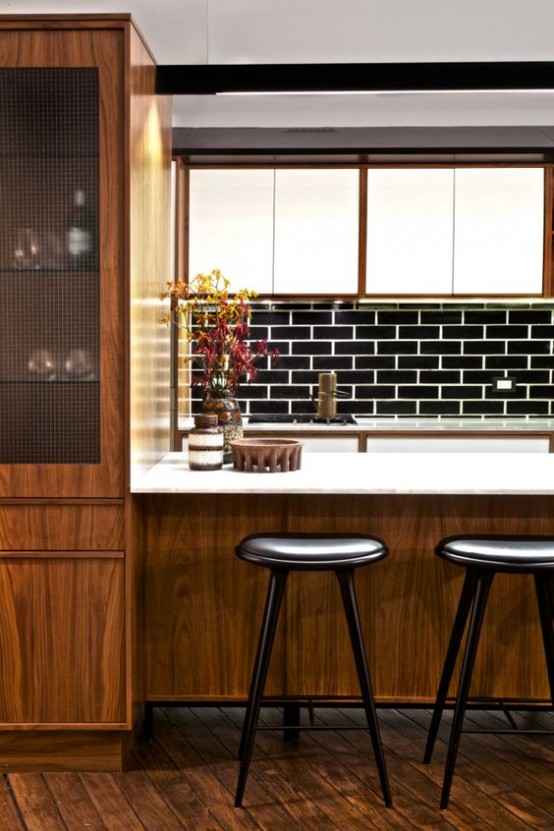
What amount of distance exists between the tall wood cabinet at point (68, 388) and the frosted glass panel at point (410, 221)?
8.60ft

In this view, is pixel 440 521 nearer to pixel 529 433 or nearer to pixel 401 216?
pixel 529 433

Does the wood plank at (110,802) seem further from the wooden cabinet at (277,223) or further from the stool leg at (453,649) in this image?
the wooden cabinet at (277,223)

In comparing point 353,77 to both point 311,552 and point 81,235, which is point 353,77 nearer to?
point 81,235

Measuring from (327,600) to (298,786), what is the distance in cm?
62

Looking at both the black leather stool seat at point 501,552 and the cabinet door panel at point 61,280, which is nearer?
the black leather stool seat at point 501,552

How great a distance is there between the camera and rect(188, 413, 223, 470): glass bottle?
3.14 m

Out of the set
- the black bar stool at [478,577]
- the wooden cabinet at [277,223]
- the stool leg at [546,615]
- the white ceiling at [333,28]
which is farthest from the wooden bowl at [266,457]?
the wooden cabinet at [277,223]

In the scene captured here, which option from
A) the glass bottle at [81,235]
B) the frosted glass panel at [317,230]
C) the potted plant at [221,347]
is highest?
the frosted glass panel at [317,230]

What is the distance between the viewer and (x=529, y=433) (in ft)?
16.9

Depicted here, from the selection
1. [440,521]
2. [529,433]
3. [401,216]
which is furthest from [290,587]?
[401,216]

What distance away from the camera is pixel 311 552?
102 inches

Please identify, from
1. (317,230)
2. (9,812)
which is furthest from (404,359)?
(9,812)

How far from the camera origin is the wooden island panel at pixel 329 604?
312 centimetres

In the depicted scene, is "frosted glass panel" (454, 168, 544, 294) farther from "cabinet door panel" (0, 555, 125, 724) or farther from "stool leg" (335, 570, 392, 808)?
"cabinet door panel" (0, 555, 125, 724)
